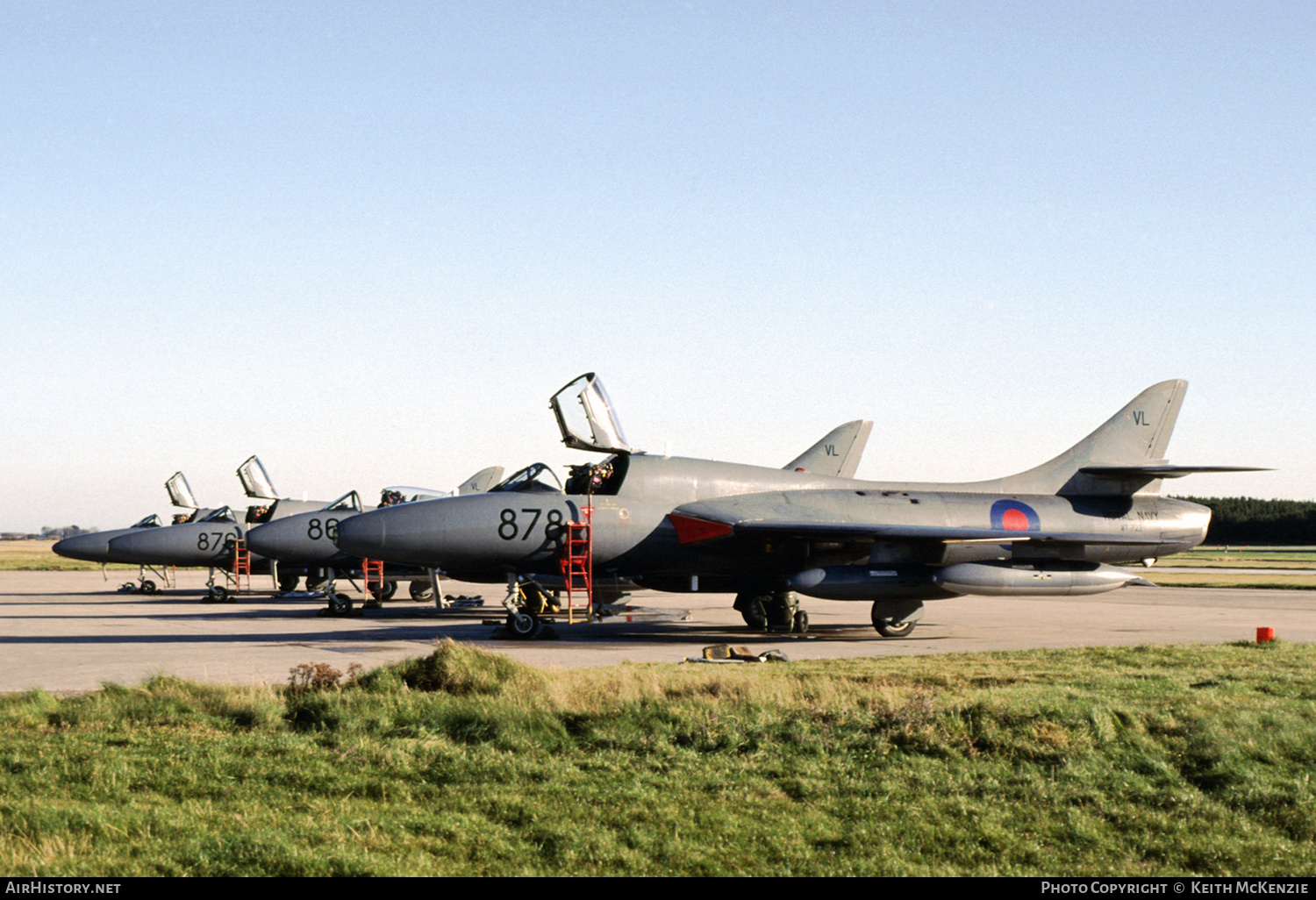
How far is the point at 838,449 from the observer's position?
83.6 ft

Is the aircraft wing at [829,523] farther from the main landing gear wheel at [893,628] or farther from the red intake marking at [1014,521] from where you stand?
the main landing gear wheel at [893,628]

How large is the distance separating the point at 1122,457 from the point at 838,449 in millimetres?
6400

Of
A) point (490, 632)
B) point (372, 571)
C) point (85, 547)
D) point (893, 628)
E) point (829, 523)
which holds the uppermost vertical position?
point (829, 523)

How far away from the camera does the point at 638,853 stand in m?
5.32

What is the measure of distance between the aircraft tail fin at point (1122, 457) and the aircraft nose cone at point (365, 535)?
1161 cm

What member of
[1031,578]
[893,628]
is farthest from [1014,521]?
[893,628]

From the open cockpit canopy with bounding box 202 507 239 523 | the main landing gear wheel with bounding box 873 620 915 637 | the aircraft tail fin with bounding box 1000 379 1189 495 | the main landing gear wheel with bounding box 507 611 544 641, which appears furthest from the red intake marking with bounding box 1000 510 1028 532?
the open cockpit canopy with bounding box 202 507 239 523

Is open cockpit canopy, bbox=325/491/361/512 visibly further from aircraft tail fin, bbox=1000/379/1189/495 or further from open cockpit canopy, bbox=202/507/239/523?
aircraft tail fin, bbox=1000/379/1189/495

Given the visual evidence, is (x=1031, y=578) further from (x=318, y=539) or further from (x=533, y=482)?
(x=318, y=539)

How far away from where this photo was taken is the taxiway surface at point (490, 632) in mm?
14148

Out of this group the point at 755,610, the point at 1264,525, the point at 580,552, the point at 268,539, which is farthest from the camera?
the point at 1264,525
